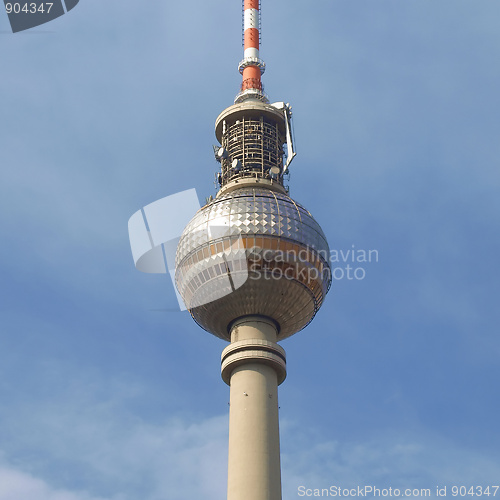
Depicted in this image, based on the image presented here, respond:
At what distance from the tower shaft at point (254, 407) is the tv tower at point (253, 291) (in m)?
0.09

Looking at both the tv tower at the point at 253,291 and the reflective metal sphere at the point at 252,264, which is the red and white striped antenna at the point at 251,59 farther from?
the reflective metal sphere at the point at 252,264

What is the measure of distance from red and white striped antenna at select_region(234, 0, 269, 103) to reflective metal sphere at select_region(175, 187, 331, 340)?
19.1 metres

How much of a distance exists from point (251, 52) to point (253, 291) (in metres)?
36.5

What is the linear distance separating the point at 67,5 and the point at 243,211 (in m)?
25.0

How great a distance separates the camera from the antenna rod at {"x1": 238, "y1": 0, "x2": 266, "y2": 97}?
98.2 meters

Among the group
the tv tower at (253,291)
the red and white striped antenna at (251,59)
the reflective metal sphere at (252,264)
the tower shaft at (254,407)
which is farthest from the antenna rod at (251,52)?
the tower shaft at (254,407)

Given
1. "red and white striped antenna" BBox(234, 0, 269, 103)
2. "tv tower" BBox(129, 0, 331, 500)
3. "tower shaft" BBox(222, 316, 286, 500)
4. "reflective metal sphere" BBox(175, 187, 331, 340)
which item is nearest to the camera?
"tower shaft" BBox(222, 316, 286, 500)

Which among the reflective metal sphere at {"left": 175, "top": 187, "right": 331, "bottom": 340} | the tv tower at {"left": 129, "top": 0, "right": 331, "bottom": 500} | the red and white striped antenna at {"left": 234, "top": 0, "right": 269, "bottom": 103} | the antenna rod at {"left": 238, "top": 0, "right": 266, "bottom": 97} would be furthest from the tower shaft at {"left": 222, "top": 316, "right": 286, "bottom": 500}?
the antenna rod at {"left": 238, "top": 0, "right": 266, "bottom": 97}

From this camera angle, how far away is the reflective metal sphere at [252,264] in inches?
3041

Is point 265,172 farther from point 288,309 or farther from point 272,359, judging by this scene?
point 272,359

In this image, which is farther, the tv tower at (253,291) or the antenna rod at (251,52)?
the antenna rod at (251,52)

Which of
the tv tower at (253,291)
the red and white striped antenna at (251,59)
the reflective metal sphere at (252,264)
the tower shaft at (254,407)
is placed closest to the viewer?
the tower shaft at (254,407)

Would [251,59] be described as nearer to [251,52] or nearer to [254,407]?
[251,52]

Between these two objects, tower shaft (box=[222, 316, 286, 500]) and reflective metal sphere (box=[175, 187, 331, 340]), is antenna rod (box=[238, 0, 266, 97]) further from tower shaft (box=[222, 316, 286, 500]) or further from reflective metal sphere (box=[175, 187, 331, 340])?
tower shaft (box=[222, 316, 286, 500])
